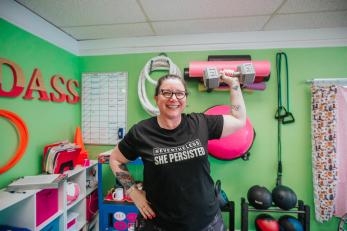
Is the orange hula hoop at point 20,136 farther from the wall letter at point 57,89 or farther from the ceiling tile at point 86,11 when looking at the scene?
the ceiling tile at point 86,11

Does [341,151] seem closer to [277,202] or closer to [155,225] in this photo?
[277,202]

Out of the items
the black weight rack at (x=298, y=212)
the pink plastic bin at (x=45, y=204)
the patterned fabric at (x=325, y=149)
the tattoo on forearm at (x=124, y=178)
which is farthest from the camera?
the patterned fabric at (x=325, y=149)

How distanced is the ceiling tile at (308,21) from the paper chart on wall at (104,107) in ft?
5.83

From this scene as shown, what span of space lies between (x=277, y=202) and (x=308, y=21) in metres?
1.85

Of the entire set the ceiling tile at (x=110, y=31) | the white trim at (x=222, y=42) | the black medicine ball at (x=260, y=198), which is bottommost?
the black medicine ball at (x=260, y=198)

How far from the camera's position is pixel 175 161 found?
1.02 m

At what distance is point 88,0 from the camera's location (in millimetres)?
1517

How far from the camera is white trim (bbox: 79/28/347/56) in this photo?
6.67 ft

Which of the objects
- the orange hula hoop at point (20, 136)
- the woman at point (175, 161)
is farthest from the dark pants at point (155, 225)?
the orange hula hoop at point (20, 136)

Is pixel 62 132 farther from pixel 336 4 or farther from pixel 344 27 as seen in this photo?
pixel 344 27

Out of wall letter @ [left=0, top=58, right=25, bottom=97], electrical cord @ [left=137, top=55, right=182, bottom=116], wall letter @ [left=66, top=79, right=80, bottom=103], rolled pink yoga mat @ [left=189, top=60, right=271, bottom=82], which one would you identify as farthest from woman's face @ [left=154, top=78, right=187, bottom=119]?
wall letter @ [left=66, top=79, right=80, bottom=103]

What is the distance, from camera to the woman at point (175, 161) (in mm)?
1024

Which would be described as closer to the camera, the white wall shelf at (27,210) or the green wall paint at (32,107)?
the white wall shelf at (27,210)

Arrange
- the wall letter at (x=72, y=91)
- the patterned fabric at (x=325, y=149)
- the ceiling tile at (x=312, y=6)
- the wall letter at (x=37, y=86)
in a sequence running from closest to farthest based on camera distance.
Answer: the ceiling tile at (x=312, y=6)
the wall letter at (x=37, y=86)
the patterned fabric at (x=325, y=149)
the wall letter at (x=72, y=91)
